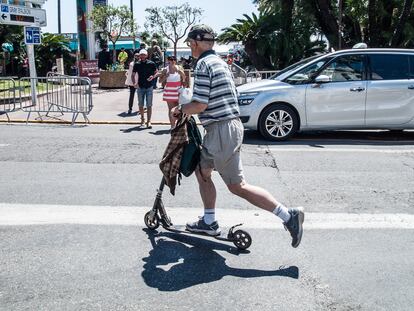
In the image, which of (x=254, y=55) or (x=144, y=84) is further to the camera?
(x=254, y=55)

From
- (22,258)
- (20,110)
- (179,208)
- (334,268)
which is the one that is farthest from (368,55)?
(20,110)

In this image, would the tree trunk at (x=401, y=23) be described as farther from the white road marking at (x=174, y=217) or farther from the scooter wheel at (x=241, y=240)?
the scooter wheel at (x=241, y=240)

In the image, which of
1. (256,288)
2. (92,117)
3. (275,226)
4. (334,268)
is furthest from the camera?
(92,117)

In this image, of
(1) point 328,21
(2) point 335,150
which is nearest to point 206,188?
(2) point 335,150

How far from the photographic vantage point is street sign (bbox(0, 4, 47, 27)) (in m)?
14.3

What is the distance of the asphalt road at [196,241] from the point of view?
12.0 feet

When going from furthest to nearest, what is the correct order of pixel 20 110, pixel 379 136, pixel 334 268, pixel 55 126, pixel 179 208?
pixel 20 110 < pixel 55 126 < pixel 379 136 < pixel 179 208 < pixel 334 268

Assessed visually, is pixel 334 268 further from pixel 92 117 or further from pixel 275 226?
pixel 92 117

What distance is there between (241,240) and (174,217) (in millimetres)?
1118

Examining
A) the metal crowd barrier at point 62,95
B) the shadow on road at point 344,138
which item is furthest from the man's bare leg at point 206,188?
the metal crowd barrier at point 62,95

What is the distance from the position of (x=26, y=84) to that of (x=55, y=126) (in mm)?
3703

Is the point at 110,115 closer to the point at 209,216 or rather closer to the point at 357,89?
the point at 357,89

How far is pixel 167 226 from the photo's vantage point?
4875 mm

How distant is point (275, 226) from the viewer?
5133 millimetres
